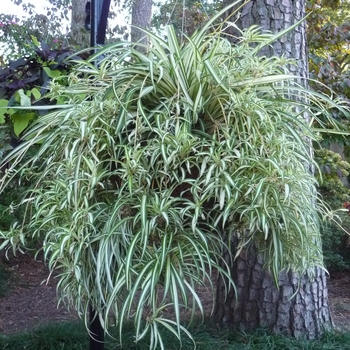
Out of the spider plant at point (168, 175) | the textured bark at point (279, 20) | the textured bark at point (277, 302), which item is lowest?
the textured bark at point (277, 302)

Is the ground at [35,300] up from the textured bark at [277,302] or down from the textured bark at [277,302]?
down

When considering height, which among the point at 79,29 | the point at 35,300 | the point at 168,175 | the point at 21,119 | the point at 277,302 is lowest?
the point at 35,300

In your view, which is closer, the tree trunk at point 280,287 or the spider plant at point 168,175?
the spider plant at point 168,175

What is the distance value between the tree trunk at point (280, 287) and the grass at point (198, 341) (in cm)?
8

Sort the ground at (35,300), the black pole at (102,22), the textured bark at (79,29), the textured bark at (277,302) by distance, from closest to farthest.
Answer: the black pole at (102,22) < the textured bark at (277,302) < the ground at (35,300) < the textured bark at (79,29)

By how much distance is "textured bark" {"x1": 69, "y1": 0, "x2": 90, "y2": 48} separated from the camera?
286 inches

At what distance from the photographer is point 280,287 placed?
3.09 m

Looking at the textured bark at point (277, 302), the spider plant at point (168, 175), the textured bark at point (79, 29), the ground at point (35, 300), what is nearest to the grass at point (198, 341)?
the textured bark at point (277, 302)

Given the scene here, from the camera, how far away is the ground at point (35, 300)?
3906mm

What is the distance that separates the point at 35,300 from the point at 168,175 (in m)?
3.42

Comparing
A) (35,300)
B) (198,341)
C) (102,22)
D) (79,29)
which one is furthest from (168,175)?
(79,29)

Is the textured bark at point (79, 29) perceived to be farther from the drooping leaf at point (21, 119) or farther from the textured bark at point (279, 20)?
the drooping leaf at point (21, 119)

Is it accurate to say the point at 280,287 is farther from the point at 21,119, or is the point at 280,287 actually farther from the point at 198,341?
the point at 21,119

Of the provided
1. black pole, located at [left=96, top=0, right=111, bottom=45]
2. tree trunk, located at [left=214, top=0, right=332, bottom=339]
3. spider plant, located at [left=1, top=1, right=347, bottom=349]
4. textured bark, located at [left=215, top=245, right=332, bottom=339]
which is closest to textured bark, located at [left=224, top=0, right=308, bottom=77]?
tree trunk, located at [left=214, top=0, right=332, bottom=339]
